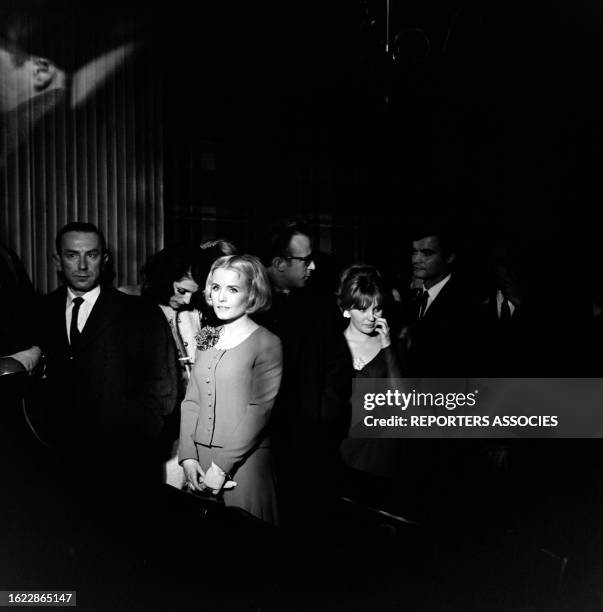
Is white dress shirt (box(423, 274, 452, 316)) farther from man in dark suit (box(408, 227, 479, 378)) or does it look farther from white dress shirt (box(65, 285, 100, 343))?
white dress shirt (box(65, 285, 100, 343))

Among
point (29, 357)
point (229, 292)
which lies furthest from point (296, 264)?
point (29, 357)

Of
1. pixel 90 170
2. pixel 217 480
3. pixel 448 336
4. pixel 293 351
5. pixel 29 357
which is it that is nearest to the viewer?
pixel 217 480

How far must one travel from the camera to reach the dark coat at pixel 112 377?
2.32 m

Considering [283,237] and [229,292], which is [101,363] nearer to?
[229,292]

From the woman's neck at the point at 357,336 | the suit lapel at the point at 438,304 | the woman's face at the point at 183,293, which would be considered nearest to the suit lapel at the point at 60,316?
the woman's face at the point at 183,293

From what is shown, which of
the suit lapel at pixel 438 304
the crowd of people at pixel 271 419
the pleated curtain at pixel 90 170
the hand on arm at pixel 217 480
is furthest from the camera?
the pleated curtain at pixel 90 170

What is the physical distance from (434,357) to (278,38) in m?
1.96

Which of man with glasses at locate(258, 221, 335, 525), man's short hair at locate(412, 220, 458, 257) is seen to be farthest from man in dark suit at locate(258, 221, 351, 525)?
man's short hair at locate(412, 220, 458, 257)

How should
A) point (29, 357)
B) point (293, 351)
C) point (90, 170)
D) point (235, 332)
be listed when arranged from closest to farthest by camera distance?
point (235, 332) < point (29, 357) < point (293, 351) < point (90, 170)

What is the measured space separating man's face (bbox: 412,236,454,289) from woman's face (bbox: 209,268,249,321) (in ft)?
2.92

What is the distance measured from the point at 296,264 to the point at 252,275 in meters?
0.51

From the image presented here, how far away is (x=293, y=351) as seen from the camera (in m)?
2.36

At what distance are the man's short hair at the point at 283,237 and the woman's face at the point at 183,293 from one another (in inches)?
13.9

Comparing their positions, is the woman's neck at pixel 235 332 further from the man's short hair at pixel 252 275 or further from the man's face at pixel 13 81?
the man's face at pixel 13 81
